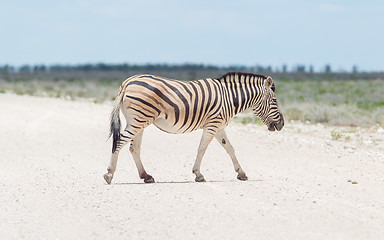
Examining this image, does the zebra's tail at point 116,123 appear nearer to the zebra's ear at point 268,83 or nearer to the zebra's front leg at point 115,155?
the zebra's front leg at point 115,155

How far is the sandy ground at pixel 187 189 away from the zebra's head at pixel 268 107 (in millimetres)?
1007

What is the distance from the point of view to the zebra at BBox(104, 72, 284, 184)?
10641 mm

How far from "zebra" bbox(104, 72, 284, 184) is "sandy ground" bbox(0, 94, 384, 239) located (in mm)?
721

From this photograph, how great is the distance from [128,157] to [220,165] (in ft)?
7.40

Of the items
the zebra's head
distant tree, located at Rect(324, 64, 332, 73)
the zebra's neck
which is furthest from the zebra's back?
distant tree, located at Rect(324, 64, 332, 73)

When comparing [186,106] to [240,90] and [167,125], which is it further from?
[240,90]

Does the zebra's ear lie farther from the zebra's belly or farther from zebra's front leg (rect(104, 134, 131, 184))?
zebra's front leg (rect(104, 134, 131, 184))

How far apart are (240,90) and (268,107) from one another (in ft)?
2.08

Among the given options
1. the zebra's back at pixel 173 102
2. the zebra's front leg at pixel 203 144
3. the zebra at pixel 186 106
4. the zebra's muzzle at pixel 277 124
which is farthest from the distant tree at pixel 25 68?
the zebra's front leg at pixel 203 144

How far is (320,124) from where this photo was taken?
78.3ft

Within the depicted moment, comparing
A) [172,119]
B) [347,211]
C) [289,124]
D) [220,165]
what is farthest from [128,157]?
[289,124]

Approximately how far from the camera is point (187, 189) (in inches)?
404

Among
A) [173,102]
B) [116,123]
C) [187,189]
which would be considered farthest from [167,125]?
[187,189]

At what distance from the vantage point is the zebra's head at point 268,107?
38.6 ft
